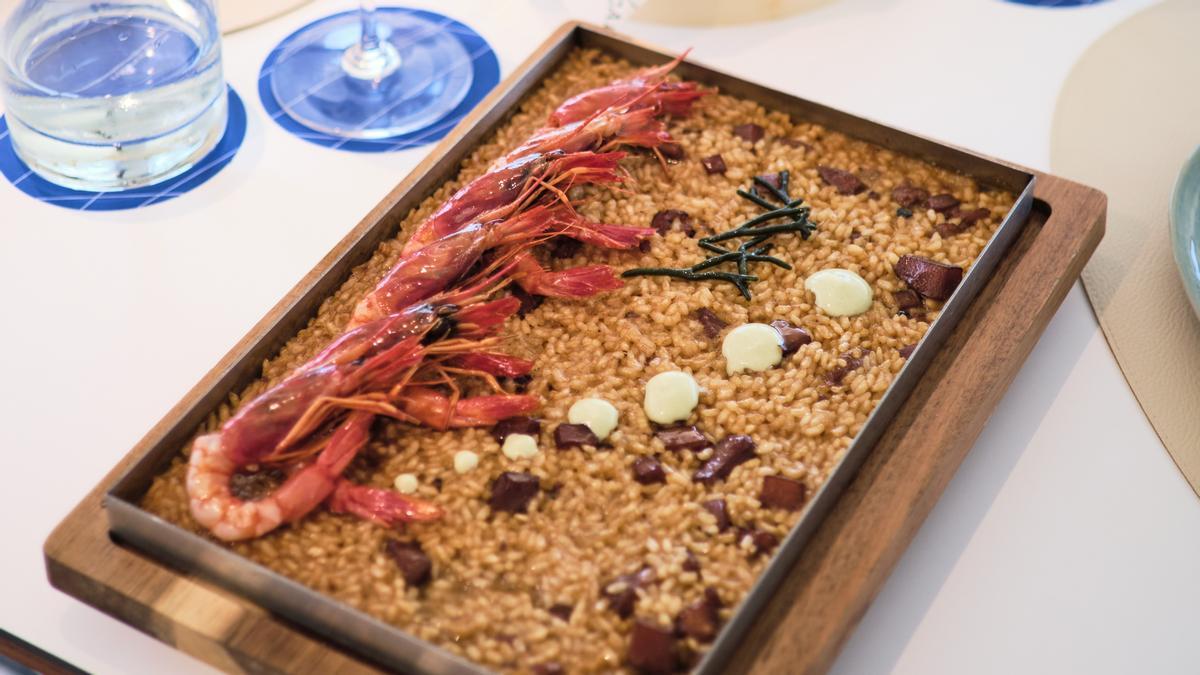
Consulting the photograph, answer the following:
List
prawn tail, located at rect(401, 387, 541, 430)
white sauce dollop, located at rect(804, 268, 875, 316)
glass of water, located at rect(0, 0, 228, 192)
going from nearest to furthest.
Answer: prawn tail, located at rect(401, 387, 541, 430) → white sauce dollop, located at rect(804, 268, 875, 316) → glass of water, located at rect(0, 0, 228, 192)

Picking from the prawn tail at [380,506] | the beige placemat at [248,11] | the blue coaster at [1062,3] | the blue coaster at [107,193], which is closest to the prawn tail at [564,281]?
the prawn tail at [380,506]

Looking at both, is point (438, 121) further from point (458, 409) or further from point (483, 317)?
point (458, 409)

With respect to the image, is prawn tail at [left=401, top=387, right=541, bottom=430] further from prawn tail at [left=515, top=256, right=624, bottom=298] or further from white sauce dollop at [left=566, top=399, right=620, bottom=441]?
prawn tail at [left=515, top=256, right=624, bottom=298]

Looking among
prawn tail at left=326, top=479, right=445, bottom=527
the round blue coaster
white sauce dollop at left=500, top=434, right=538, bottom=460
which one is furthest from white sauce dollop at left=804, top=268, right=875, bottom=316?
the round blue coaster

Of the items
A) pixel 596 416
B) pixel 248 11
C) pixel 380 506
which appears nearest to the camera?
pixel 380 506

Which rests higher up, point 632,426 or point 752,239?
point 752,239

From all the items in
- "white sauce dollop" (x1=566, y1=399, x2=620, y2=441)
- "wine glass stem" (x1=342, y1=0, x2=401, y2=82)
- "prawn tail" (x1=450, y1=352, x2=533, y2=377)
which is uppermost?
"wine glass stem" (x1=342, y1=0, x2=401, y2=82)

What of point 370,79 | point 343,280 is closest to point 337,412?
point 343,280
